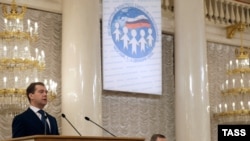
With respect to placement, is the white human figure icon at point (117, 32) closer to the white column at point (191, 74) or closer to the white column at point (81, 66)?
the white column at point (81, 66)

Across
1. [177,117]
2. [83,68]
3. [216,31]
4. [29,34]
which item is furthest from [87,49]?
[216,31]

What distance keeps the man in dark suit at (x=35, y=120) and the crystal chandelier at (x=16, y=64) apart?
106 centimetres

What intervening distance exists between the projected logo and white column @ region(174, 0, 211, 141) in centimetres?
46

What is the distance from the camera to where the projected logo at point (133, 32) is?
730 centimetres

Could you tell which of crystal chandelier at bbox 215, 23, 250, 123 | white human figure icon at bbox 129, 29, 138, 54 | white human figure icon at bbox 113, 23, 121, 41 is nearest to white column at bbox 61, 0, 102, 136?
white human figure icon at bbox 113, 23, 121, 41

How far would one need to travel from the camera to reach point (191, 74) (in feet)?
25.0

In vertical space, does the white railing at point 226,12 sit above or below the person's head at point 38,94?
above

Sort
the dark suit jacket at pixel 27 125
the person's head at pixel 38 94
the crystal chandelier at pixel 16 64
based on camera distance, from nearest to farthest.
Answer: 1. the dark suit jacket at pixel 27 125
2. the person's head at pixel 38 94
3. the crystal chandelier at pixel 16 64

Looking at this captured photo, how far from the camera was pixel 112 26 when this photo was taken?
7.24 metres

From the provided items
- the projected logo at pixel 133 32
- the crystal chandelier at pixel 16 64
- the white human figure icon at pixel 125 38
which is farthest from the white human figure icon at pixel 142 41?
the crystal chandelier at pixel 16 64

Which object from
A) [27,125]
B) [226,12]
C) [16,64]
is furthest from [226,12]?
[27,125]

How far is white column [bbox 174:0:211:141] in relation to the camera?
753 centimetres

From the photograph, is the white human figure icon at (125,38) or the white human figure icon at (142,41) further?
the white human figure icon at (142,41)

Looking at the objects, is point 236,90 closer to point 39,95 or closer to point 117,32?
point 117,32
